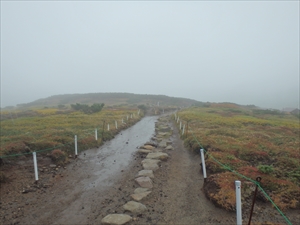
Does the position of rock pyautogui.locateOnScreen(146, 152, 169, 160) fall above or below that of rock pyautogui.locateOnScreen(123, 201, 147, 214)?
below

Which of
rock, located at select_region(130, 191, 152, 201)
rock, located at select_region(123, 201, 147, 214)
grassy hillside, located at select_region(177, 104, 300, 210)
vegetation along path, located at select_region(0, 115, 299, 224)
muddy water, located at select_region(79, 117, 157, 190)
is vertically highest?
grassy hillside, located at select_region(177, 104, 300, 210)

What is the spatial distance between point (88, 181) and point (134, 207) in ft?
13.9

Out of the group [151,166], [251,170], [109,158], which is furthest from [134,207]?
[109,158]

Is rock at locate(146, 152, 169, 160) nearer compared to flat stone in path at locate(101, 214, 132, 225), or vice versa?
flat stone in path at locate(101, 214, 132, 225)

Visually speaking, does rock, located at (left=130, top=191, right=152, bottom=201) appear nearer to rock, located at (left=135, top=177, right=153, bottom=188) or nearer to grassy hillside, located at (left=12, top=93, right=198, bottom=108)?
rock, located at (left=135, top=177, right=153, bottom=188)

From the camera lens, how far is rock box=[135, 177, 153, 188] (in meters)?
10.2

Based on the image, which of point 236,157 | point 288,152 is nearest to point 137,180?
point 236,157

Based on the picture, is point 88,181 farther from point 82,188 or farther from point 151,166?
point 151,166

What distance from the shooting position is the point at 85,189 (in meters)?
10.2

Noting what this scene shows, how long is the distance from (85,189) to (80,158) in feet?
17.2

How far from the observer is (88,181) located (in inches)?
444

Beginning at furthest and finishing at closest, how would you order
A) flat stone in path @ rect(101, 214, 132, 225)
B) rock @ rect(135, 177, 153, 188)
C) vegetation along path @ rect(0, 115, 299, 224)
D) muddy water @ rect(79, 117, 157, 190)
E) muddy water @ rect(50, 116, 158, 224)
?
muddy water @ rect(79, 117, 157, 190), rock @ rect(135, 177, 153, 188), muddy water @ rect(50, 116, 158, 224), vegetation along path @ rect(0, 115, 299, 224), flat stone in path @ rect(101, 214, 132, 225)

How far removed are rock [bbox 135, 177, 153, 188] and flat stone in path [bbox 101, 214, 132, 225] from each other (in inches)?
112

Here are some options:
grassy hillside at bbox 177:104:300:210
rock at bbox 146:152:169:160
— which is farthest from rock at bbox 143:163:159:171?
grassy hillside at bbox 177:104:300:210
